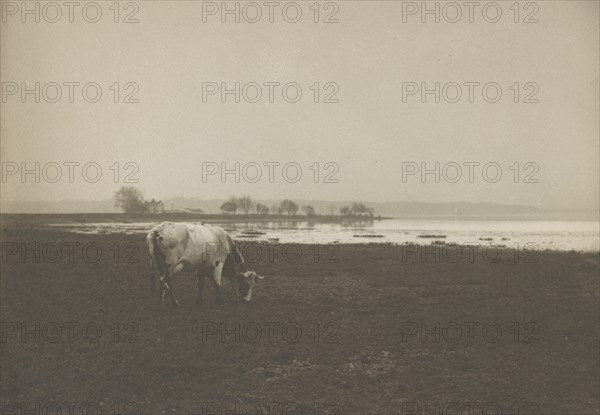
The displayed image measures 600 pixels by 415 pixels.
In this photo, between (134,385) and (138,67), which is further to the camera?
(138,67)

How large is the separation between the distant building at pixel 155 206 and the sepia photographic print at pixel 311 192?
28mm

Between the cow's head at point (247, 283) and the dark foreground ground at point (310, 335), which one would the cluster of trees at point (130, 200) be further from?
the cow's head at point (247, 283)

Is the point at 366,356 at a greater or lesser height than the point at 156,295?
lesser

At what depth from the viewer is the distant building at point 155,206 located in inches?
298

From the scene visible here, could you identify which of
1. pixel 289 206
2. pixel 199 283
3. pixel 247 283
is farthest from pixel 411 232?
pixel 199 283

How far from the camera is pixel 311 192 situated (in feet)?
25.9

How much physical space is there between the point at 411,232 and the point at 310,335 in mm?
2434

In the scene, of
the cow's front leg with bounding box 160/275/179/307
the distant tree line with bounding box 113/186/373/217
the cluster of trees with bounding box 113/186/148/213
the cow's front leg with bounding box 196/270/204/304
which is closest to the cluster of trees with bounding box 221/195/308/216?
the distant tree line with bounding box 113/186/373/217

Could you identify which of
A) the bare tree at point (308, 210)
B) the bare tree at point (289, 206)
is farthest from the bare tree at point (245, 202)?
the bare tree at point (308, 210)

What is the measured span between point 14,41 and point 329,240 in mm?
6094

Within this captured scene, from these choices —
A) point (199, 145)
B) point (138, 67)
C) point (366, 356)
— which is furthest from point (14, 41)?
point (366, 356)

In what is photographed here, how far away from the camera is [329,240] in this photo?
7.80 metres

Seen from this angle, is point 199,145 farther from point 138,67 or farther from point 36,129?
point 36,129

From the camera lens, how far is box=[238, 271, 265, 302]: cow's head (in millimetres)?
7613
